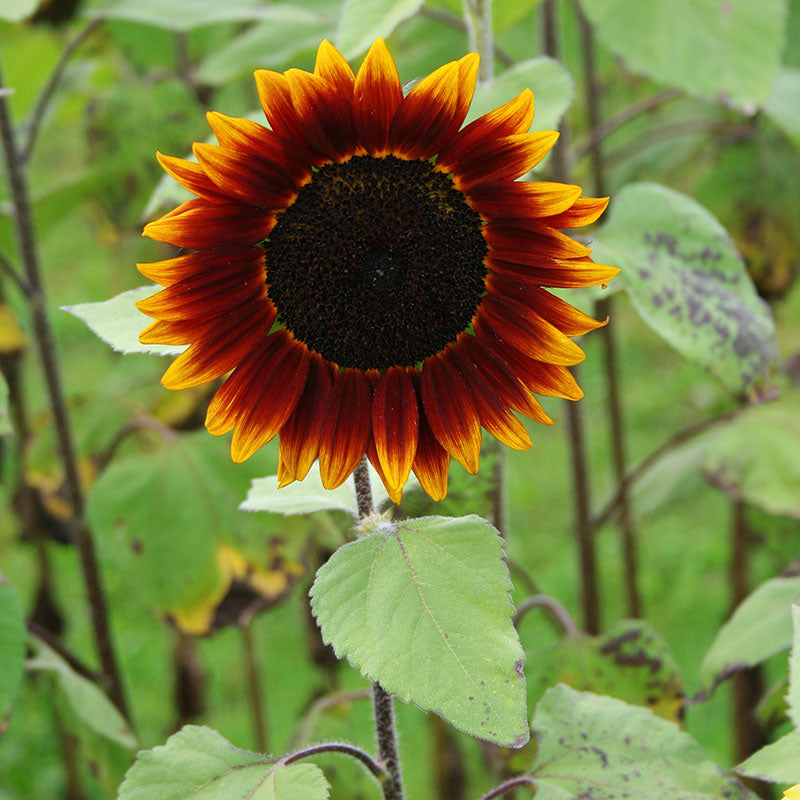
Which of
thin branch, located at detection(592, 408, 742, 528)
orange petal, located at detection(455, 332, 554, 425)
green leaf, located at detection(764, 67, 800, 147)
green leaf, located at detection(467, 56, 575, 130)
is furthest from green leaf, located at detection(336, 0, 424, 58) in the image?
thin branch, located at detection(592, 408, 742, 528)

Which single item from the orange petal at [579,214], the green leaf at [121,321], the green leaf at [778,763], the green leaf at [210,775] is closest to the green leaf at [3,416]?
the green leaf at [121,321]

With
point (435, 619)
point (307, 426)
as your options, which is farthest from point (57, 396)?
point (435, 619)

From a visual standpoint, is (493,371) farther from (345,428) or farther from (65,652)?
(65,652)

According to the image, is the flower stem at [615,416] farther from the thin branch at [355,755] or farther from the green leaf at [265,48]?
the thin branch at [355,755]

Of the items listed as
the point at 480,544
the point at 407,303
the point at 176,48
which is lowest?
the point at 480,544

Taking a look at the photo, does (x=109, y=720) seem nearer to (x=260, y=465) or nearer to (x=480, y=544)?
(x=260, y=465)

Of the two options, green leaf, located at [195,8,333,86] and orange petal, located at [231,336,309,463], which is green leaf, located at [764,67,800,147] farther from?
orange petal, located at [231,336,309,463]

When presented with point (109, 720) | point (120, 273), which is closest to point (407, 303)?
point (109, 720)
